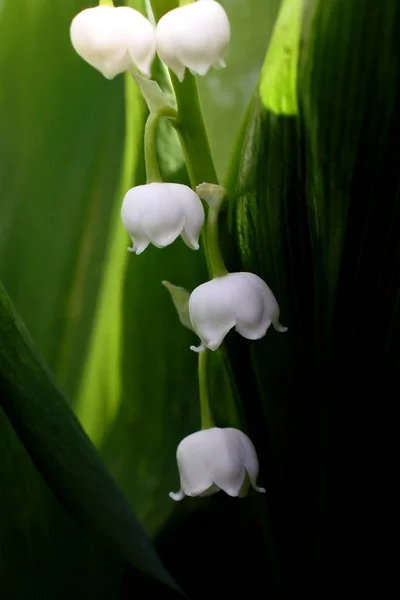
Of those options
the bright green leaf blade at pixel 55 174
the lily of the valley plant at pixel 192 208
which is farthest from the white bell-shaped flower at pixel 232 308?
the bright green leaf blade at pixel 55 174

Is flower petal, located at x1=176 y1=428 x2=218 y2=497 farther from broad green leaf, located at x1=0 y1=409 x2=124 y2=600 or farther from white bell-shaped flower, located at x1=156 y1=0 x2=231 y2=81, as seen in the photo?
white bell-shaped flower, located at x1=156 y1=0 x2=231 y2=81

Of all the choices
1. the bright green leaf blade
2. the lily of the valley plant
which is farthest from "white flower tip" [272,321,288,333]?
the bright green leaf blade

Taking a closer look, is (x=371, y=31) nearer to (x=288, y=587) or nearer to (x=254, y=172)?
(x=254, y=172)

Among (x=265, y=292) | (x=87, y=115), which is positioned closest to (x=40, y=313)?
(x=87, y=115)

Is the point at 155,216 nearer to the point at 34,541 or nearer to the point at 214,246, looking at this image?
the point at 214,246

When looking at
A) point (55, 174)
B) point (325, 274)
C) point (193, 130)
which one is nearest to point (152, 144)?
point (193, 130)

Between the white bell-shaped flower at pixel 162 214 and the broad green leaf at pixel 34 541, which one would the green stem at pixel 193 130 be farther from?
the broad green leaf at pixel 34 541
